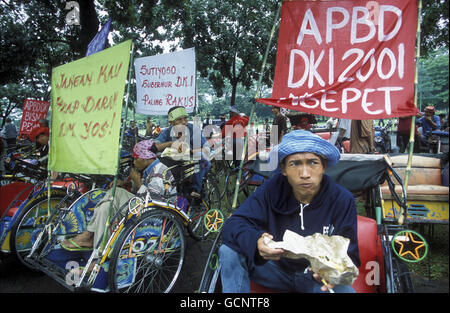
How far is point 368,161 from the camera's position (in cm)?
258

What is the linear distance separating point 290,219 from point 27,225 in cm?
303

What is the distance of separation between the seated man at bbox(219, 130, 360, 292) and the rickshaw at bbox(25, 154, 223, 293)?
0.99 metres

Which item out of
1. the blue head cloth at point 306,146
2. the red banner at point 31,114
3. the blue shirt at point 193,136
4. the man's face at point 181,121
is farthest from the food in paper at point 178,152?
the red banner at point 31,114

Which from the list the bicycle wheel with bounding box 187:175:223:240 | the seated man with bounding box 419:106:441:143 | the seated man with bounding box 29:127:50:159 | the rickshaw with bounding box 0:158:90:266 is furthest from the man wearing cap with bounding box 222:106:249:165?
the seated man with bounding box 419:106:441:143

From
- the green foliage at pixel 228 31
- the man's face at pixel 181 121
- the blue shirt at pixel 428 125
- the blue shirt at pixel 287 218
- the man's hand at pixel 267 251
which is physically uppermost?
the green foliage at pixel 228 31

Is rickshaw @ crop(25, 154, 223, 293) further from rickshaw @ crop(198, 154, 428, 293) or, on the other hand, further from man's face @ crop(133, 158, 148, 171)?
rickshaw @ crop(198, 154, 428, 293)

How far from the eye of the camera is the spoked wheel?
233 centimetres

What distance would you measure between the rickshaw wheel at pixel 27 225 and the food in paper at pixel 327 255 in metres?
2.82

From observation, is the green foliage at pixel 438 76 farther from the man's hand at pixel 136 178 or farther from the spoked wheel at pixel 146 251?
the man's hand at pixel 136 178

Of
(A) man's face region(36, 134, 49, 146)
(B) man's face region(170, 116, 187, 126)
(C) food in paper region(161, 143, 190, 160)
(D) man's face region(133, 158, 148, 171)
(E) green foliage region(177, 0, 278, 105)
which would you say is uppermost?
(E) green foliage region(177, 0, 278, 105)

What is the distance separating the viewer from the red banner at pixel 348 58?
217 centimetres

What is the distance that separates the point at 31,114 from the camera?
8.22m

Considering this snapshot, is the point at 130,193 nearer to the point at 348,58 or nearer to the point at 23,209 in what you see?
the point at 23,209

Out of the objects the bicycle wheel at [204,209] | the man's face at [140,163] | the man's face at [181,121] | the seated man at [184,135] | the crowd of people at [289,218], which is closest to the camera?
the crowd of people at [289,218]
